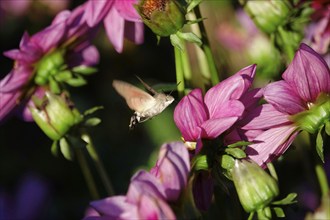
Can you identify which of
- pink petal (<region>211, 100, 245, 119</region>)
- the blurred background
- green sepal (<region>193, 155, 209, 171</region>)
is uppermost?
pink petal (<region>211, 100, 245, 119</region>)

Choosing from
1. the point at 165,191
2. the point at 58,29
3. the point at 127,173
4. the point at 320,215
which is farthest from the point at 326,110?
the point at 127,173

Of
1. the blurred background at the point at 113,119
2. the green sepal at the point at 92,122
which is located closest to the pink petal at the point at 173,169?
the green sepal at the point at 92,122

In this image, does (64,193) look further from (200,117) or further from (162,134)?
(200,117)

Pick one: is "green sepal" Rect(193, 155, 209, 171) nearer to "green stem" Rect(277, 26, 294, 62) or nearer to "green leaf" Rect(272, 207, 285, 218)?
"green leaf" Rect(272, 207, 285, 218)

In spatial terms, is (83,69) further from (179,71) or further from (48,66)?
(179,71)

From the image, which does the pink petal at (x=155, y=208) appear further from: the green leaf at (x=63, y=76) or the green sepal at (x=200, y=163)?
the green leaf at (x=63, y=76)

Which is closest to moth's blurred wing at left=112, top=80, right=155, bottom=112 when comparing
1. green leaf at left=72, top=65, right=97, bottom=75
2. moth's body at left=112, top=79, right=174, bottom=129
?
moth's body at left=112, top=79, right=174, bottom=129
